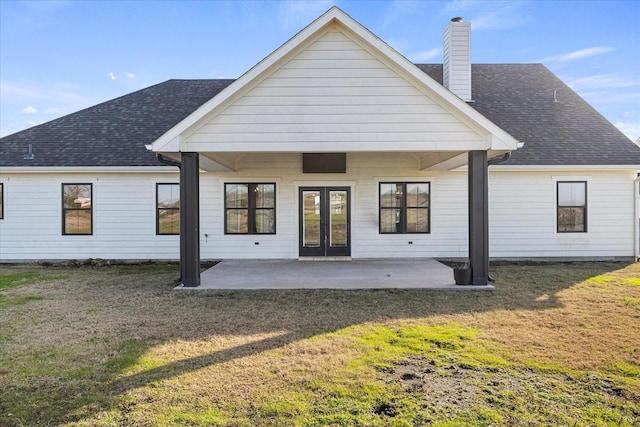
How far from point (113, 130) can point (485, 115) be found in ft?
41.2

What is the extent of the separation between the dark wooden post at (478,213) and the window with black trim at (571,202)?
17.7ft

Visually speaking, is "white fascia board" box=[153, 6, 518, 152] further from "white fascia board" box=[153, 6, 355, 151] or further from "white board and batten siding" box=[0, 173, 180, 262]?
"white board and batten siding" box=[0, 173, 180, 262]

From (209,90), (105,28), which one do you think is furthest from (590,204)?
(105,28)

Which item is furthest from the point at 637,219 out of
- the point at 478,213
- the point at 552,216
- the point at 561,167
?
the point at 478,213

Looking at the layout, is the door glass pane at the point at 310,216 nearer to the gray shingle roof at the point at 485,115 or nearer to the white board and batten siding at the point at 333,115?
the white board and batten siding at the point at 333,115

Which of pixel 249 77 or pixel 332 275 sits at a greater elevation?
pixel 249 77

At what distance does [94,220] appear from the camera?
1148 centimetres

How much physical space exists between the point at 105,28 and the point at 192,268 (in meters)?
14.2

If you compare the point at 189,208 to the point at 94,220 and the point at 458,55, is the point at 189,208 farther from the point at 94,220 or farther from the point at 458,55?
the point at 458,55

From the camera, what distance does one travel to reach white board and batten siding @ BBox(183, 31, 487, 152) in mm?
7512

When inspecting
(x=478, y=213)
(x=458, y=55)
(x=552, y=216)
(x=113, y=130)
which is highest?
(x=458, y=55)

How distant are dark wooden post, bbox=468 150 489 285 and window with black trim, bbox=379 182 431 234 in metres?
3.93

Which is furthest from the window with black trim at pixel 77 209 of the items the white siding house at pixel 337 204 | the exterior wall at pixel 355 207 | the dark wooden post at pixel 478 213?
the dark wooden post at pixel 478 213

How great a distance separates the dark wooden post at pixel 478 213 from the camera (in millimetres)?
7629
